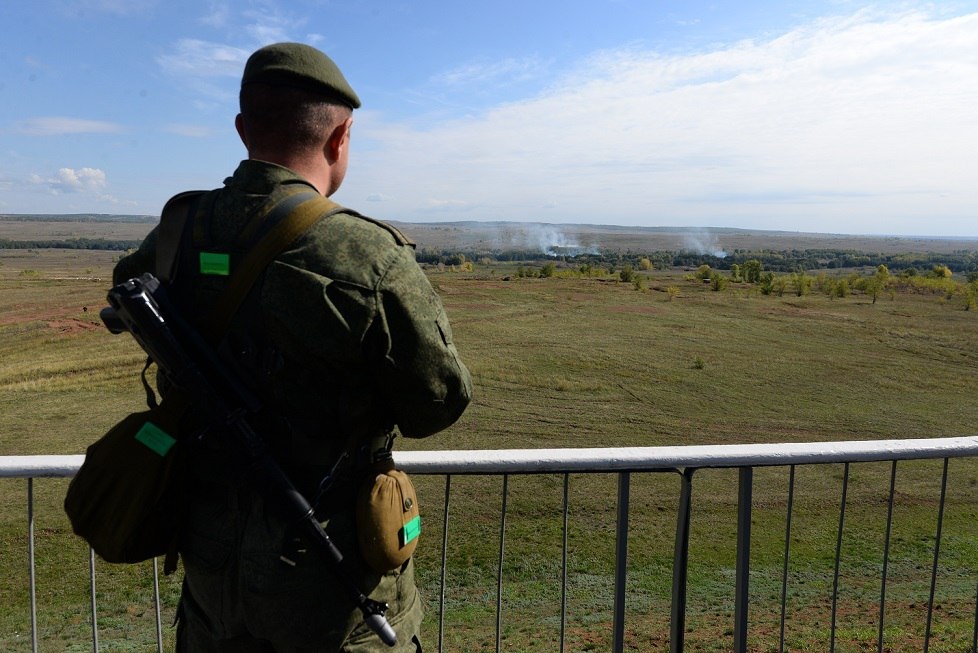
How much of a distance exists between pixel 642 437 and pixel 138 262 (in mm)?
14827

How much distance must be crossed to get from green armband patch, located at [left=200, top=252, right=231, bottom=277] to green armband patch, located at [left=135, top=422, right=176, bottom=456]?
36 cm

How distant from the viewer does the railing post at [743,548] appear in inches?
95.3

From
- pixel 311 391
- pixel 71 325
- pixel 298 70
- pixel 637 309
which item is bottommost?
pixel 71 325

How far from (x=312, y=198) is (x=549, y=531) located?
8685 millimetres

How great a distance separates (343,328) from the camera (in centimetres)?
153

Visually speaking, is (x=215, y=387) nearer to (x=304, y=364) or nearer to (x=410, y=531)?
(x=304, y=364)

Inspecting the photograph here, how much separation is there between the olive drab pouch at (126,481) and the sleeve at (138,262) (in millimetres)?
372

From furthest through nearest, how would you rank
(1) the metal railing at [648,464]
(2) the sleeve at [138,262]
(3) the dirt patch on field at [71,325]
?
(3) the dirt patch on field at [71,325]
(1) the metal railing at [648,464]
(2) the sleeve at [138,262]

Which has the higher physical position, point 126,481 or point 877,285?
point 126,481

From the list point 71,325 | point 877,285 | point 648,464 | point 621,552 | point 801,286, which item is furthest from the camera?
point 877,285

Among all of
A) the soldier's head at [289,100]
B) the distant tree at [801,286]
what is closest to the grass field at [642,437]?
the distant tree at [801,286]

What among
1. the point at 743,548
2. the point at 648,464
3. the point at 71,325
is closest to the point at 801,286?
the point at 71,325

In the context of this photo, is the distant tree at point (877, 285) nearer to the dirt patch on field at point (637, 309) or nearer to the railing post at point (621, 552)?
the dirt patch on field at point (637, 309)

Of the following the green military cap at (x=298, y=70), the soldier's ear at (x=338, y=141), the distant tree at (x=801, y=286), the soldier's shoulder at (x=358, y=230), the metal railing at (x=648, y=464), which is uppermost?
the green military cap at (x=298, y=70)
